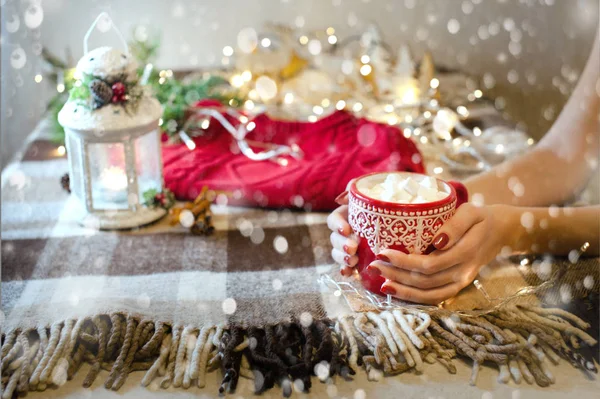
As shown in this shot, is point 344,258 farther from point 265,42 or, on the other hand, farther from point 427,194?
point 265,42

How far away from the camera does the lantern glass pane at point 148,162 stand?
3.93 ft

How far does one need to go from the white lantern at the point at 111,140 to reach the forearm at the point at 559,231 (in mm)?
651

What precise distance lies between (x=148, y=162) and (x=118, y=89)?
162 mm

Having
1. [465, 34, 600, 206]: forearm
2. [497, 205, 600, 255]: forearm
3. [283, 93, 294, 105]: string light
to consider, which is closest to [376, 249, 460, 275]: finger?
[497, 205, 600, 255]: forearm

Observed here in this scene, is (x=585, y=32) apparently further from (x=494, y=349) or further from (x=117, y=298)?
(x=117, y=298)

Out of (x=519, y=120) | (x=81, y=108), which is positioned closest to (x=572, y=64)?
(x=519, y=120)

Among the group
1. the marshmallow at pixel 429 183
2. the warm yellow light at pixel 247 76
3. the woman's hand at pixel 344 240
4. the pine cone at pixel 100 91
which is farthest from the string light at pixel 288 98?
the marshmallow at pixel 429 183

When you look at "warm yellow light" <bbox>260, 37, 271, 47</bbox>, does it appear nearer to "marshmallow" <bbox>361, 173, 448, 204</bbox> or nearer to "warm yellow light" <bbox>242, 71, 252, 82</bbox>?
"warm yellow light" <bbox>242, 71, 252, 82</bbox>

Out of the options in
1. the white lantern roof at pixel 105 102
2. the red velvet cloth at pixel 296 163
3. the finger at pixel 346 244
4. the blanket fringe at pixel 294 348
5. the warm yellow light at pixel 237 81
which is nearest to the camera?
the blanket fringe at pixel 294 348

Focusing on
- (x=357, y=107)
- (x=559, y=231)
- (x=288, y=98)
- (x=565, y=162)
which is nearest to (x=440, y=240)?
(x=559, y=231)

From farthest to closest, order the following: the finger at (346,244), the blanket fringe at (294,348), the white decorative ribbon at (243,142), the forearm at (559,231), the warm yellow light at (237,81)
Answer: the warm yellow light at (237,81)
the white decorative ribbon at (243,142)
the forearm at (559,231)
the finger at (346,244)
the blanket fringe at (294,348)

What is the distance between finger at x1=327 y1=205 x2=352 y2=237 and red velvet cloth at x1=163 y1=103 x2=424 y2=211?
0.29 meters

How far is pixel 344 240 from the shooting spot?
904mm

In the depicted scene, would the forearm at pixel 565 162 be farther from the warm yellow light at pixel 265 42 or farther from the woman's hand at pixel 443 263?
the warm yellow light at pixel 265 42
